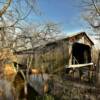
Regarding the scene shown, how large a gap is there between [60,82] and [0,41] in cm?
621

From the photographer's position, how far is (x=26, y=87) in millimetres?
14633

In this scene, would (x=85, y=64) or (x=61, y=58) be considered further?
(x=85, y=64)

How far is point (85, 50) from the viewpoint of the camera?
26812 millimetres

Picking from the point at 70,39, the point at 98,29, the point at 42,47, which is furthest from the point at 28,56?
the point at 98,29

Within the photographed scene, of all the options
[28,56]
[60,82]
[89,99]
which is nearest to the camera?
[89,99]

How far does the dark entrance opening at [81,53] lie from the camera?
2619 centimetres

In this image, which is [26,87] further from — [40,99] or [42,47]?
[42,47]

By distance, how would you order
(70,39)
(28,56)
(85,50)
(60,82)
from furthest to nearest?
(85,50)
(28,56)
(70,39)
(60,82)

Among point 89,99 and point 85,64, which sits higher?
point 85,64

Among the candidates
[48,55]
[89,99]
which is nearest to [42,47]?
[48,55]

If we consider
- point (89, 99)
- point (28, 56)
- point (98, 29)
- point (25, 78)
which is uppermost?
point (98, 29)

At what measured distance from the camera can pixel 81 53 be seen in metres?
28.0

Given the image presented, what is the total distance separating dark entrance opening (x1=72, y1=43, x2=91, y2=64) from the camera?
85.9 ft

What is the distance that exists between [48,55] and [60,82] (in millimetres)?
8283
